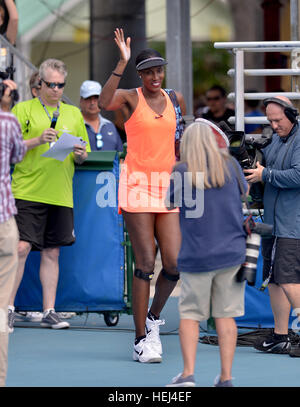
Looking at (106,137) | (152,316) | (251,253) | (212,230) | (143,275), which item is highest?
(106,137)

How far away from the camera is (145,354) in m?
7.21

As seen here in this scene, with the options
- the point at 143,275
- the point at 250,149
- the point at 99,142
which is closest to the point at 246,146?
the point at 250,149

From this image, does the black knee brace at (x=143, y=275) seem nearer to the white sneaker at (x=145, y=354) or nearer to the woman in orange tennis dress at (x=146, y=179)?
the woman in orange tennis dress at (x=146, y=179)

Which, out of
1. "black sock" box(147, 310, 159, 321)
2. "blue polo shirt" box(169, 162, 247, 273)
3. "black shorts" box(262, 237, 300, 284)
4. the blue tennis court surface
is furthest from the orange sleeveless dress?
"blue polo shirt" box(169, 162, 247, 273)

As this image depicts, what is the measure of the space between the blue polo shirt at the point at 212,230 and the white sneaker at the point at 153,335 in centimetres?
134

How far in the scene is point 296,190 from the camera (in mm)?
7496

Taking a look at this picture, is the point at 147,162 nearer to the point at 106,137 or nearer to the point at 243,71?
the point at 243,71

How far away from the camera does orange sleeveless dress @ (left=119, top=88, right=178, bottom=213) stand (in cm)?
738

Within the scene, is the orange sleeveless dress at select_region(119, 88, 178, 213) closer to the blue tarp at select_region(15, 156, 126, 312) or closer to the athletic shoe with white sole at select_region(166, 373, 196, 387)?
the blue tarp at select_region(15, 156, 126, 312)

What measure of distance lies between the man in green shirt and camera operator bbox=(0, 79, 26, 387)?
8.22 feet

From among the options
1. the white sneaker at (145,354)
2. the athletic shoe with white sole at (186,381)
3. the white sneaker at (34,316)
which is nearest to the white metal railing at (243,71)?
the white sneaker at (145,354)

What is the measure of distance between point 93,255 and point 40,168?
0.90m
